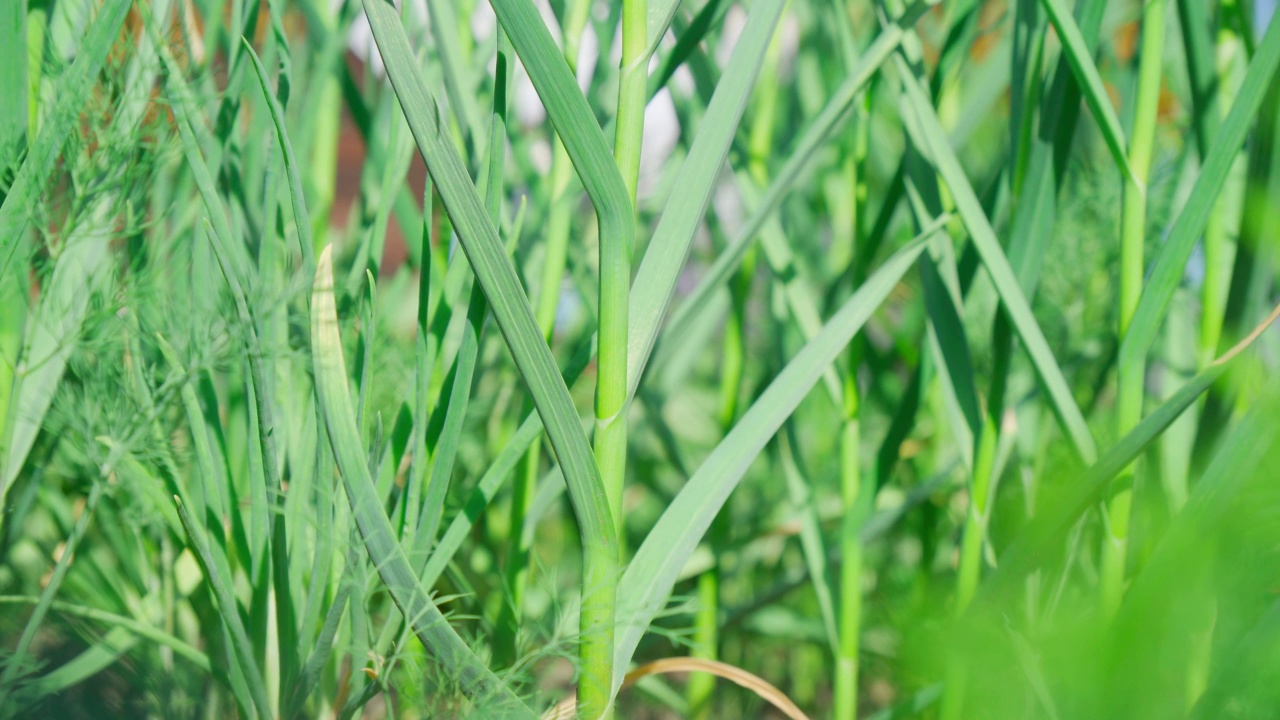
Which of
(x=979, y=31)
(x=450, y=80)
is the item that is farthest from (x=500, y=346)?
(x=979, y=31)

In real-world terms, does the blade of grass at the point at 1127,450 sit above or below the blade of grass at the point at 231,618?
above

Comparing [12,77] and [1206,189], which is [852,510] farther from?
[12,77]

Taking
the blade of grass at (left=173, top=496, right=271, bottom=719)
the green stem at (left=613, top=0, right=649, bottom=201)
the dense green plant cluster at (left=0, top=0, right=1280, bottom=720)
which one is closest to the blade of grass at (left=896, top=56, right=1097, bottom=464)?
the dense green plant cluster at (left=0, top=0, right=1280, bottom=720)

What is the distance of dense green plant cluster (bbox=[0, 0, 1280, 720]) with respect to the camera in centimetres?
21

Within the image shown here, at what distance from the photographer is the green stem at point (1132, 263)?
28 centimetres

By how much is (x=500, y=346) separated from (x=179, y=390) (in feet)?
0.57

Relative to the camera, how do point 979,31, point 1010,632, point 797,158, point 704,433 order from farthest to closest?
point 704,433, point 979,31, point 797,158, point 1010,632

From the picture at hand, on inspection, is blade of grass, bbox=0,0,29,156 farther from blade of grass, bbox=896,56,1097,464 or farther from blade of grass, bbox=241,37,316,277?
blade of grass, bbox=896,56,1097,464

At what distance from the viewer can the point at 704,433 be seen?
0.78 m

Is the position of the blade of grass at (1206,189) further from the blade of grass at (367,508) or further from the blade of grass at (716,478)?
the blade of grass at (367,508)

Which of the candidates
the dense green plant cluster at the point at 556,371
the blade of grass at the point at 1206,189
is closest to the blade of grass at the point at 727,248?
the dense green plant cluster at the point at 556,371

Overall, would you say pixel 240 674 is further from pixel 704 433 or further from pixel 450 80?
pixel 704 433

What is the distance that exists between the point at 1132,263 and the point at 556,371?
22cm

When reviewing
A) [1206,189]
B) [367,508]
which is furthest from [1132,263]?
[367,508]
